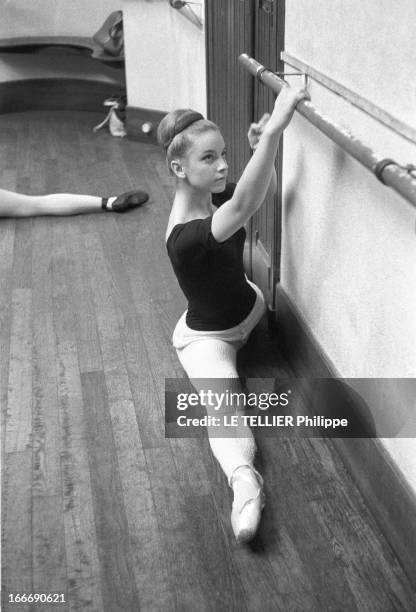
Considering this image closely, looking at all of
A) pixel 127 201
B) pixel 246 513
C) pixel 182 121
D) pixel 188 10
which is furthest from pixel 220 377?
pixel 188 10

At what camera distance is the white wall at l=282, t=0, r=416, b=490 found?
140 cm

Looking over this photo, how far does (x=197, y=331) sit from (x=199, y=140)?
50 cm

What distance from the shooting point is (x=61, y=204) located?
347 cm

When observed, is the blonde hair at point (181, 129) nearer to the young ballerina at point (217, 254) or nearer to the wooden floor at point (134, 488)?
the young ballerina at point (217, 254)

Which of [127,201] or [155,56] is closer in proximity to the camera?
[127,201]

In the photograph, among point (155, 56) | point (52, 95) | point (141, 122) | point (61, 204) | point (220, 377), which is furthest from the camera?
point (52, 95)

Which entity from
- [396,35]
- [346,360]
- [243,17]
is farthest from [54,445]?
[243,17]

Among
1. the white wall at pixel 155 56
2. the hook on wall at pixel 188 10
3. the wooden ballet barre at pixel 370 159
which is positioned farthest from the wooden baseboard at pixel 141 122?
the wooden ballet barre at pixel 370 159

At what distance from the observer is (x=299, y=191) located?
6.73 feet

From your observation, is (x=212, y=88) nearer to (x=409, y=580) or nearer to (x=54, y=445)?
(x=54, y=445)

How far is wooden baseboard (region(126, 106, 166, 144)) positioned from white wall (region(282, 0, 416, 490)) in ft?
8.25

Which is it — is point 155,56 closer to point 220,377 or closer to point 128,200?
point 128,200

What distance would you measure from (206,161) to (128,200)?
154 centimetres

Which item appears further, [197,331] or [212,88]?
[212,88]
